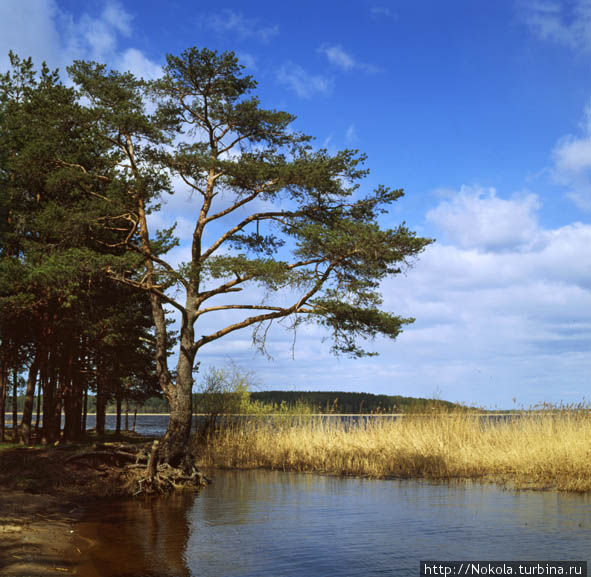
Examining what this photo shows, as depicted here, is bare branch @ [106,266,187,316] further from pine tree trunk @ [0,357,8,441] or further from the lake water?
pine tree trunk @ [0,357,8,441]

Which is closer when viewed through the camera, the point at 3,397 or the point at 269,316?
the point at 269,316

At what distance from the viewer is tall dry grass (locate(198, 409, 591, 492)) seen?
55.8 feet

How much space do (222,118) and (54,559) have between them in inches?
580

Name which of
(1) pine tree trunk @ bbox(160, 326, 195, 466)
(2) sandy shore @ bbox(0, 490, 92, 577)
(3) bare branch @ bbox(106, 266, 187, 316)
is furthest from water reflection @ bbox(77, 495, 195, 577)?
(3) bare branch @ bbox(106, 266, 187, 316)

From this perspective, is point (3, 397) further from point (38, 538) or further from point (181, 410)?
point (38, 538)

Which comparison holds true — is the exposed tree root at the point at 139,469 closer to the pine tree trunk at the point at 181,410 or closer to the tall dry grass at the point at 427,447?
the pine tree trunk at the point at 181,410

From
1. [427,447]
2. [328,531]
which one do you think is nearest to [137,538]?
[328,531]

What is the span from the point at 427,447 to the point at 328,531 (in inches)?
373

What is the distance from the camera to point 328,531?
449 inches

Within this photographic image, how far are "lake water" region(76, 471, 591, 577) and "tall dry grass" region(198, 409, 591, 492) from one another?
210 centimetres

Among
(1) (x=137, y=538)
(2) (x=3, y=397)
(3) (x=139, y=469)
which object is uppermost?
(2) (x=3, y=397)

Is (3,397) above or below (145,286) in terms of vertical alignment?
below

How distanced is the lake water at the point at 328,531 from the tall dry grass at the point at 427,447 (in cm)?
210

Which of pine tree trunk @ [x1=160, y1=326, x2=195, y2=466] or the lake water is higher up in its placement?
pine tree trunk @ [x1=160, y1=326, x2=195, y2=466]
